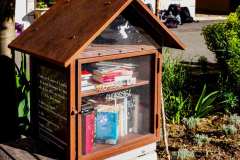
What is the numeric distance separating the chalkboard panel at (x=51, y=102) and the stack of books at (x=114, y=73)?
0.26m

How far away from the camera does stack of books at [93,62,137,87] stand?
377cm

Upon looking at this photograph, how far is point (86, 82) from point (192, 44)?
410 inches

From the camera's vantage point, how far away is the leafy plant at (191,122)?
576 cm

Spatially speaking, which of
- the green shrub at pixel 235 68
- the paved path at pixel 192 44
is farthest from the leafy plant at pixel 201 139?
the paved path at pixel 192 44

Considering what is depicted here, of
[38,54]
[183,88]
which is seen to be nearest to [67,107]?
[38,54]

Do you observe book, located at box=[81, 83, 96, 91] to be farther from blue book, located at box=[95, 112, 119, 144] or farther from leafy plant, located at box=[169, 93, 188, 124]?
leafy plant, located at box=[169, 93, 188, 124]

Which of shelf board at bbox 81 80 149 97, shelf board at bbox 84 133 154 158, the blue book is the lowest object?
shelf board at bbox 84 133 154 158

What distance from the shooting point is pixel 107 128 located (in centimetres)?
393

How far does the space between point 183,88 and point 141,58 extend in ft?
9.20

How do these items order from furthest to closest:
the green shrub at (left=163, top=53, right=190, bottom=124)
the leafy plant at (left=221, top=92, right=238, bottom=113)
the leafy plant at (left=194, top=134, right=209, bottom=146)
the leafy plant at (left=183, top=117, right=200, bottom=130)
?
the leafy plant at (left=221, top=92, right=238, bottom=113), the green shrub at (left=163, top=53, right=190, bottom=124), the leafy plant at (left=183, top=117, right=200, bottom=130), the leafy plant at (left=194, top=134, right=209, bottom=146)

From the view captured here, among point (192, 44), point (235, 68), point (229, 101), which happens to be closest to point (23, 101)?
point (229, 101)

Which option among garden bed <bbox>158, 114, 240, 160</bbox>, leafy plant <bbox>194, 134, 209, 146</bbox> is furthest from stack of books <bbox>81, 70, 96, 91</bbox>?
leafy plant <bbox>194, 134, 209, 146</bbox>

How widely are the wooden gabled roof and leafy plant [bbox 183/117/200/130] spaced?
1.90 metres

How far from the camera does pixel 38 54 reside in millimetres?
3645
